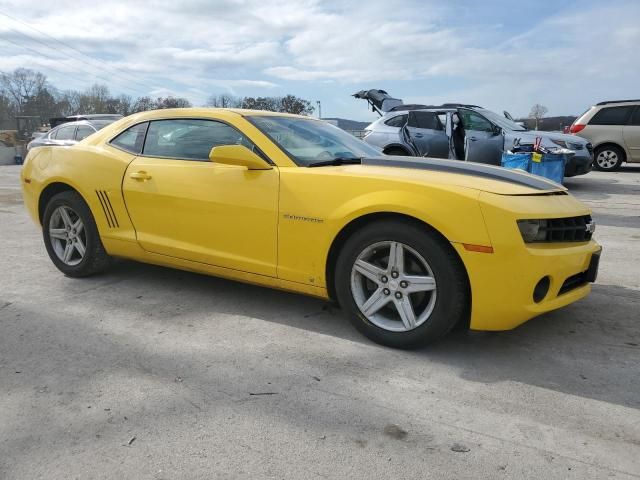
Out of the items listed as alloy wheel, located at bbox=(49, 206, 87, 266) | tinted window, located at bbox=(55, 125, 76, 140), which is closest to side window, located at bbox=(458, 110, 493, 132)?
alloy wheel, located at bbox=(49, 206, 87, 266)

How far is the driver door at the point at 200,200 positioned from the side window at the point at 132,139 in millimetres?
61

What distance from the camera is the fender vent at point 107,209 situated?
160 inches

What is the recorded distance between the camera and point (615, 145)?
13.2 m

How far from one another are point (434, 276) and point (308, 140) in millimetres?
1501

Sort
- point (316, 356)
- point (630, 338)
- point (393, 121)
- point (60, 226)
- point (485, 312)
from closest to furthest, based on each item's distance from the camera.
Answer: point (485, 312), point (316, 356), point (630, 338), point (60, 226), point (393, 121)

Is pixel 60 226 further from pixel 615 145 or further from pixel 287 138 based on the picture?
pixel 615 145

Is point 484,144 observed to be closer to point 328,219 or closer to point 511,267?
point 328,219

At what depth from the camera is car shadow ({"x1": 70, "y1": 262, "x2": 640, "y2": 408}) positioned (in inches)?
108

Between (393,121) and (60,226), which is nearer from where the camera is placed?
(60,226)

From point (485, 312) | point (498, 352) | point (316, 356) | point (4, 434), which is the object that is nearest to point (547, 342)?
point (498, 352)

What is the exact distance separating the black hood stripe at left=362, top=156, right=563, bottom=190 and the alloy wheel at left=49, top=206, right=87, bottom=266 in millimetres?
2476

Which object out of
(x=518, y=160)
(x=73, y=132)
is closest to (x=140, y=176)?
(x=518, y=160)

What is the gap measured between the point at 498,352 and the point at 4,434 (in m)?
2.53

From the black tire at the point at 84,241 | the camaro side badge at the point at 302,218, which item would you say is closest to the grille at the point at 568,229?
the camaro side badge at the point at 302,218
